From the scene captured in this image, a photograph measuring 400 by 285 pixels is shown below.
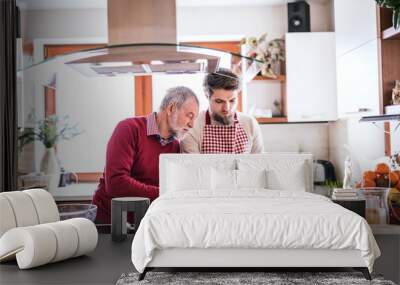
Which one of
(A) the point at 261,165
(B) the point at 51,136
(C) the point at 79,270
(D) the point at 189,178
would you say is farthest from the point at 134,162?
(C) the point at 79,270

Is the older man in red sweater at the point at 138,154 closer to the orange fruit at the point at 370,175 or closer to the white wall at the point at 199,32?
the white wall at the point at 199,32

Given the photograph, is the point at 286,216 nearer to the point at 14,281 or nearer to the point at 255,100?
the point at 14,281

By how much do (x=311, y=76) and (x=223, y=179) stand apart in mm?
2092

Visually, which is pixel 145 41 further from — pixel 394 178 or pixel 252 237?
pixel 394 178

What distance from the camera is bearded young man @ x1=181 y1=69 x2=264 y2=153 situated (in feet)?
17.7

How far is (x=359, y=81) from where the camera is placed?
505cm

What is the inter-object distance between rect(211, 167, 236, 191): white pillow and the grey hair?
4.80 feet

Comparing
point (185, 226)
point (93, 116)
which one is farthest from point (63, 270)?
point (93, 116)

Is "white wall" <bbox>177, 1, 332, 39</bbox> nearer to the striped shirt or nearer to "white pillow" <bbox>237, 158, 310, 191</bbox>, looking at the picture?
the striped shirt

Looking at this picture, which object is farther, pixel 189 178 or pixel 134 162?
pixel 134 162

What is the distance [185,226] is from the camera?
328 centimetres

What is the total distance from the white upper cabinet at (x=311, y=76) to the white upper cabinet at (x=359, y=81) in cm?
28

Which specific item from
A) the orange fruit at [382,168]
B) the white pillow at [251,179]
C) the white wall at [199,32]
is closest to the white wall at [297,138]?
the white wall at [199,32]

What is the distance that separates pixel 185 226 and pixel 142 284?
0.42 meters
